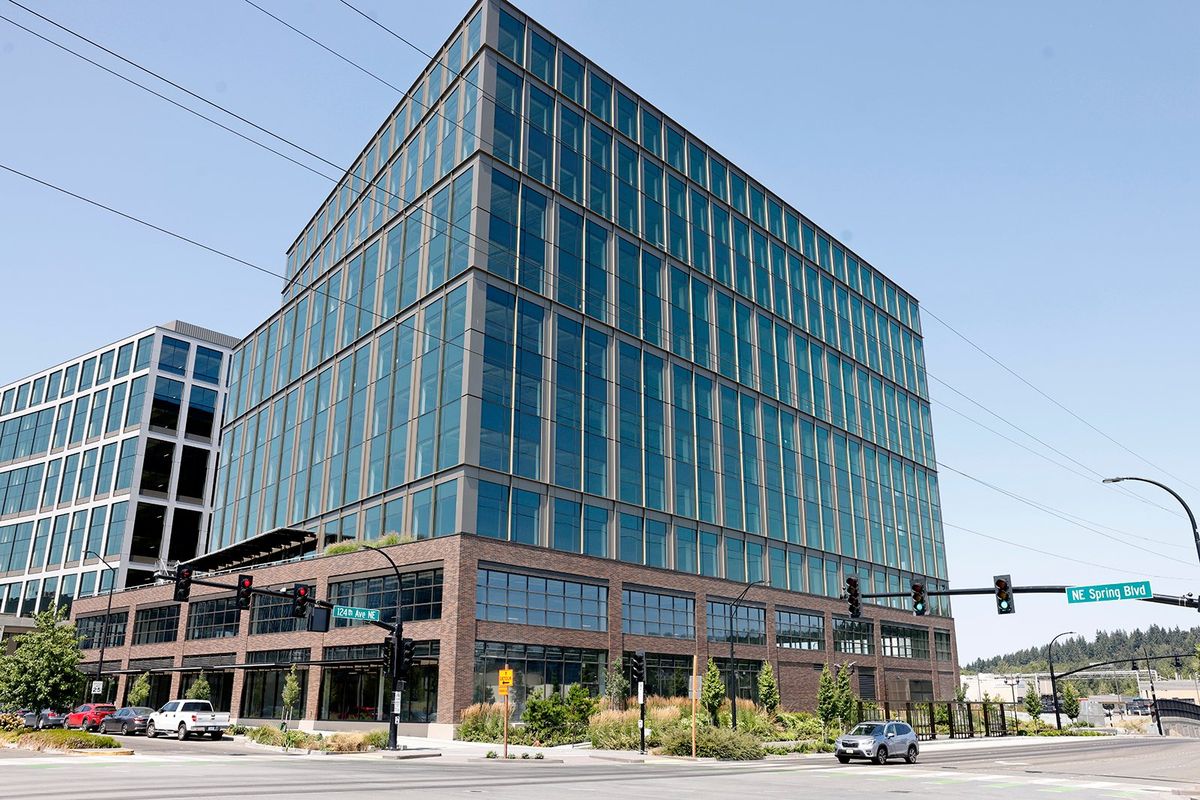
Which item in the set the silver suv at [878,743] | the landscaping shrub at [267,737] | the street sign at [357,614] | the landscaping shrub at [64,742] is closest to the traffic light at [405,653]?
the street sign at [357,614]

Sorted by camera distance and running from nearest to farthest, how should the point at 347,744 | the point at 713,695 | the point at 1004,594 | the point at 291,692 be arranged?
the point at 1004,594
the point at 347,744
the point at 713,695
the point at 291,692

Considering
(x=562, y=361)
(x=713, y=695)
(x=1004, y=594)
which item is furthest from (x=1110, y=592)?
(x=562, y=361)

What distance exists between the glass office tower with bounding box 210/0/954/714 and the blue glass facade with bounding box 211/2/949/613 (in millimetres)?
205

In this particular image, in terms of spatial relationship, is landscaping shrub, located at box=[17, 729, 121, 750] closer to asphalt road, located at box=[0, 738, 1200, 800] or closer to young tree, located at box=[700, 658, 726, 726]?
asphalt road, located at box=[0, 738, 1200, 800]

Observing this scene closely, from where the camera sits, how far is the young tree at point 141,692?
225ft

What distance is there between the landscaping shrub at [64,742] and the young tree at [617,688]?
1014 inches

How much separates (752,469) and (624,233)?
2090 cm

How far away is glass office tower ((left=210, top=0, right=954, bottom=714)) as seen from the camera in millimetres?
52938

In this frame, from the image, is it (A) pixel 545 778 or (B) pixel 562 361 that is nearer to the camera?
(A) pixel 545 778

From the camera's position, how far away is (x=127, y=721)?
4962 centimetres

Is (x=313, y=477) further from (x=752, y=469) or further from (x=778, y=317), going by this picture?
(x=778, y=317)

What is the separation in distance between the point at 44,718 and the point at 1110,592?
207ft

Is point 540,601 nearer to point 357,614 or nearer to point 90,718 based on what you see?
point 357,614

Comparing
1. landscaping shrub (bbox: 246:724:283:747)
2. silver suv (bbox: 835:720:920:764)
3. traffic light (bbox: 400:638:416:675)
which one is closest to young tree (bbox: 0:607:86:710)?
landscaping shrub (bbox: 246:724:283:747)
